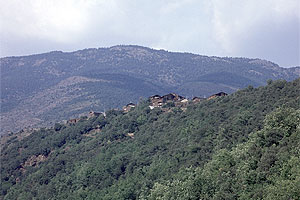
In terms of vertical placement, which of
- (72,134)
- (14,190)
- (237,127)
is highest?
(237,127)

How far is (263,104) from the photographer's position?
6550 centimetres

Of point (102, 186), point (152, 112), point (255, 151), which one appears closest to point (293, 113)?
point (255, 151)

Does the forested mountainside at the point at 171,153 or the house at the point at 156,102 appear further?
the house at the point at 156,102

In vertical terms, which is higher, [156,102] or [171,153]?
[156,102]

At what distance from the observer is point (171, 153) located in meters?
65.1

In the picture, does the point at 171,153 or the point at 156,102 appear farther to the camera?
the point at 156,102

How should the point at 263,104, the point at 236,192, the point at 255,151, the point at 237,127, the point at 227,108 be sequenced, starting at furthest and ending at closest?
1. the point at 227,108
2. the point at 263,104
3. the point at 237,127
4. the point at 255,151
5. the point at 236,192

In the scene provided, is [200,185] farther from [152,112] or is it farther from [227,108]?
[152,112]

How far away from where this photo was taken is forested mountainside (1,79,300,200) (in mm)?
44844

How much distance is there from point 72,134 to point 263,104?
123 ft

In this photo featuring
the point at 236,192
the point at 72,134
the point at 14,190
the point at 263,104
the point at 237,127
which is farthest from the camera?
the point at 72,134

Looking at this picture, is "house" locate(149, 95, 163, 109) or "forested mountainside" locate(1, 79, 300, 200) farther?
"house" locate(149, 95, 163, 109)

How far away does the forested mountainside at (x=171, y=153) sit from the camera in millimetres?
44844

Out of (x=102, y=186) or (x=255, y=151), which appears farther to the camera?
(x=102, y=186)
